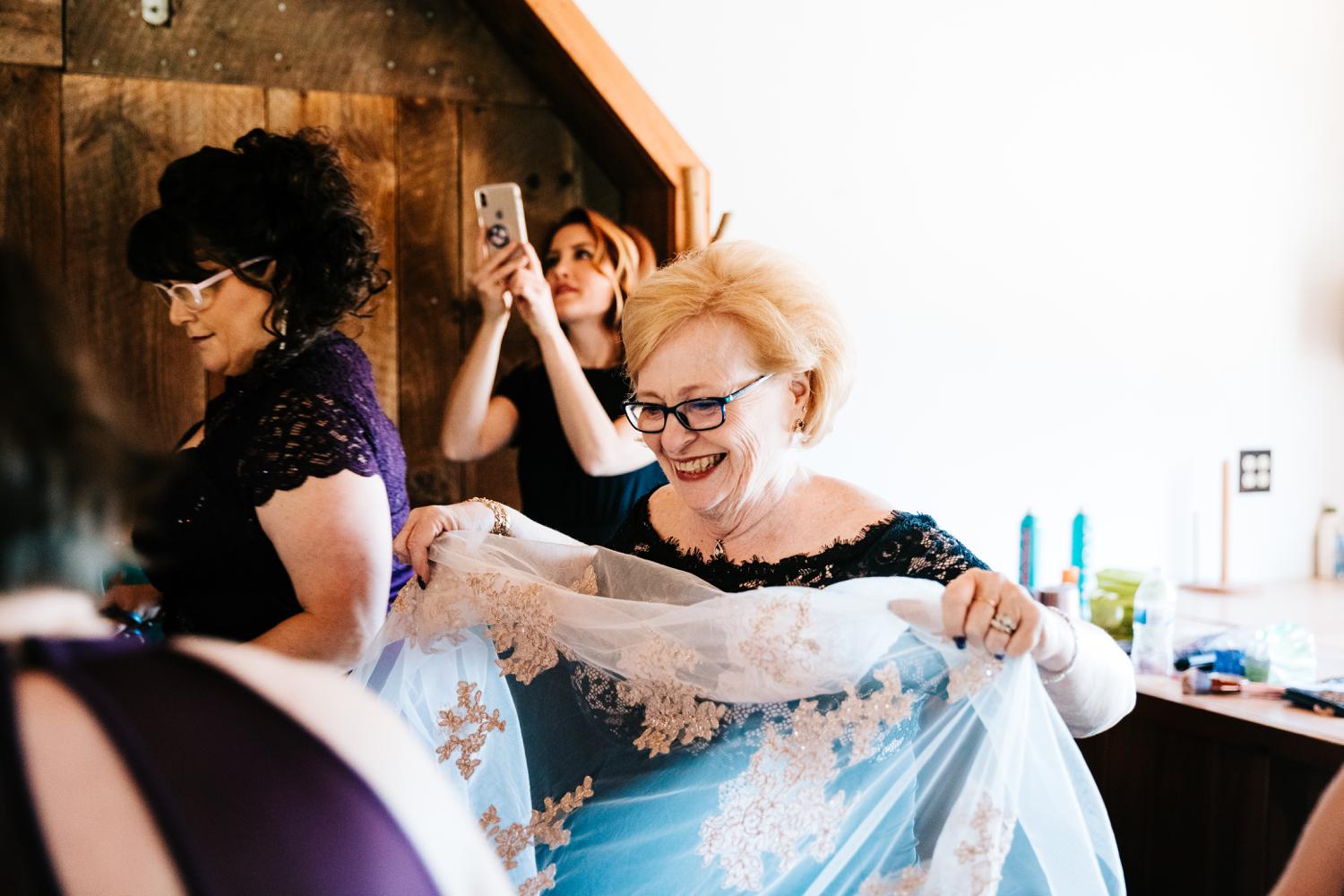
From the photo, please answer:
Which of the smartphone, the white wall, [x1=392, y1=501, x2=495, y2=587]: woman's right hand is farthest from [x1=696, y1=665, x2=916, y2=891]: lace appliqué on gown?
the white wall

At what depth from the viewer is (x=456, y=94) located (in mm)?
2428

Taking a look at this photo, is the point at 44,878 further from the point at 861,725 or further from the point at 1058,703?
the point at 1058,703

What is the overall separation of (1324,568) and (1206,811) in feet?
6.03

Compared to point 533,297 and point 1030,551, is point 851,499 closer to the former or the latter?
point 533,297

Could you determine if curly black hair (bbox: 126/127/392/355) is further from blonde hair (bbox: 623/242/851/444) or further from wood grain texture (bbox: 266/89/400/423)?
wood grain texture (bbox: 266/89/400/423)

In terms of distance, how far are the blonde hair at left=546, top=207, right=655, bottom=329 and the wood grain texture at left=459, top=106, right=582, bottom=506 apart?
13 centimetres

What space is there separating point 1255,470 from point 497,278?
2511mm

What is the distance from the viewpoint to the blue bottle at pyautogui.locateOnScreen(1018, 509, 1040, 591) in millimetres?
2891

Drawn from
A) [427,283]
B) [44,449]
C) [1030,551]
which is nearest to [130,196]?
[427,283]

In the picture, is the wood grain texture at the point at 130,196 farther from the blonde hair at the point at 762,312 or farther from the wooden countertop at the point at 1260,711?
the wooden countertop at the point at 1260,711

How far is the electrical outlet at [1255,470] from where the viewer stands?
347 cm

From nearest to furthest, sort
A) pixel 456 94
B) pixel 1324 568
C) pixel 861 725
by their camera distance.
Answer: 1. pixel 861 725
2. pixel 456 94
3. pixel 1324 568

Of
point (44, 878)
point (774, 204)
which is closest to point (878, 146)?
point (774, 204)

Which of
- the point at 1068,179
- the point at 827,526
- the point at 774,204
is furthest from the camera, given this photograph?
the point at 1068,179
